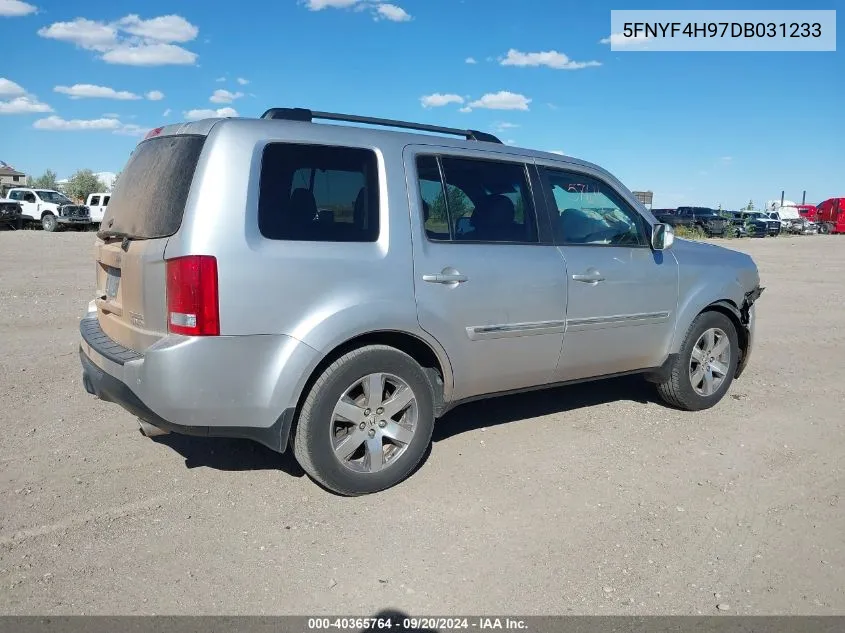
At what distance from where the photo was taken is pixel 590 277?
462cm

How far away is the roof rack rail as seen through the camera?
3814mm

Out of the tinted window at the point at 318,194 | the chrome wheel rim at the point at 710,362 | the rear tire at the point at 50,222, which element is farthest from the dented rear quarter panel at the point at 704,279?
the rear tire at the point at 50,222

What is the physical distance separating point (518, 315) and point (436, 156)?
1062 mm

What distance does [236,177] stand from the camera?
3.38 meters

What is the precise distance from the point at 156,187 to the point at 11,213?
32.5 metres

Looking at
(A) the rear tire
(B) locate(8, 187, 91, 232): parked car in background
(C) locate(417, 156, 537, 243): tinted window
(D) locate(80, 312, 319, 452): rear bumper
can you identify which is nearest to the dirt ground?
(D) locate(80, 312, 319, 452): rear bumper

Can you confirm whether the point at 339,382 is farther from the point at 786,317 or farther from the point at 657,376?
the point at 786,317

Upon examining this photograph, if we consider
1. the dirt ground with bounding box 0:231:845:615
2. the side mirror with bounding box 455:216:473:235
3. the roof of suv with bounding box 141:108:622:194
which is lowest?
the dirt ground with bounding box 0:231:845:615

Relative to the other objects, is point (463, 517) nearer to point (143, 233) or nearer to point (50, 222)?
point (143, 233)

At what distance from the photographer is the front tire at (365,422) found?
360cm

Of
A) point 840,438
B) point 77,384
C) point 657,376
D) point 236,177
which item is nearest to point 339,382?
point 236,177

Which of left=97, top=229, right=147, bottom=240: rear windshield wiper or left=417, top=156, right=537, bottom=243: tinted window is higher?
left=417, top=156, right=537, bottom=243: tinted window

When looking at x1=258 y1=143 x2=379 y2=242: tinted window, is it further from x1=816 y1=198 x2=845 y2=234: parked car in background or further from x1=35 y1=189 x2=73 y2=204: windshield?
x1=816 y1=198 x2=845 y2=234: parked car in background

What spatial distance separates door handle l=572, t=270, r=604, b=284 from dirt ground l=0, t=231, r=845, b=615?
1.09 m
